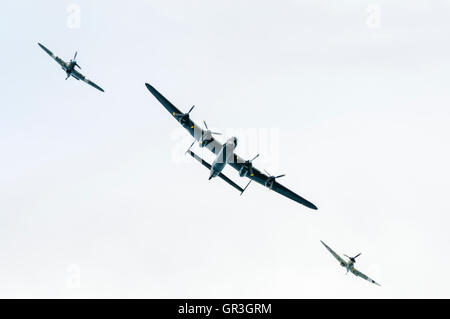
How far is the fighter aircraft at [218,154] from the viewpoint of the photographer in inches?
1782

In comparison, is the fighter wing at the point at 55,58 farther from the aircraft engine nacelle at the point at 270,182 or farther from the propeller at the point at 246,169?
the aircraft engine nacelle at the point at 270,182

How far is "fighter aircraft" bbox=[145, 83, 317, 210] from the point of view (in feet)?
149

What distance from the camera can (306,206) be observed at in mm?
53562

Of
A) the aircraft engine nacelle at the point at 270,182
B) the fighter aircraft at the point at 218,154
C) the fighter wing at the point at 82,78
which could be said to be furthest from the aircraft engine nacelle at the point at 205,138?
the fighter wing at the point at 82,78

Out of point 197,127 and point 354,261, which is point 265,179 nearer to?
point 197,127

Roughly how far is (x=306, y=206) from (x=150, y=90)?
2450cm

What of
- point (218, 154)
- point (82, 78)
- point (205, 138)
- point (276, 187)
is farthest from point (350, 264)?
point (82, 78)

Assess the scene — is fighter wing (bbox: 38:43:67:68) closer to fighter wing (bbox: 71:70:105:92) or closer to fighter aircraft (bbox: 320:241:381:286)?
fighter wing (bbox: 71:70:105:92)

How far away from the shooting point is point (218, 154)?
45.9m

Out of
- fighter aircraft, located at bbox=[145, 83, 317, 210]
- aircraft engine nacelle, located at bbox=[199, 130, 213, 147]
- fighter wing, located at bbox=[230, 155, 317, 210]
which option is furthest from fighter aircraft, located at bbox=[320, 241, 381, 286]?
aircraft engine nacelle, located at bbox=[199, 130, 213, 147]
